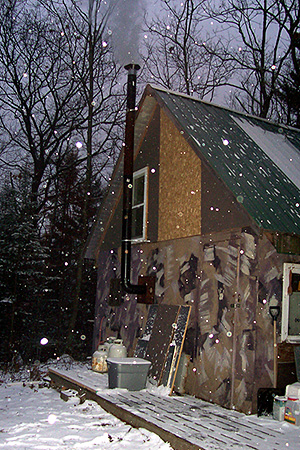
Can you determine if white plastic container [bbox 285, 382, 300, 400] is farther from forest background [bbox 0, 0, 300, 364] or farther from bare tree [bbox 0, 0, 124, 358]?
bare tree [bbox 0, 0, 124, 358]

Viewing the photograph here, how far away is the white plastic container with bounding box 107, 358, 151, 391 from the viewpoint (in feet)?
23.9

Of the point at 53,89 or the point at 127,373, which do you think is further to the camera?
the point at 53,89

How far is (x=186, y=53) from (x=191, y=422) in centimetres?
1809

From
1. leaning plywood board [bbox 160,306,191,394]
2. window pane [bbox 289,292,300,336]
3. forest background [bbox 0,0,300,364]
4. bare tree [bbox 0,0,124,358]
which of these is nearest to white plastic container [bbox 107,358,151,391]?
leaning plywood board [bbox 160,306,191,394]

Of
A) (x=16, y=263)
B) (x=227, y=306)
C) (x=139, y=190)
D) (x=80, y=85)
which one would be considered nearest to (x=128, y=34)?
(x=139, y=190)

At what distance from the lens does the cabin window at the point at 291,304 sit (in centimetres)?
675

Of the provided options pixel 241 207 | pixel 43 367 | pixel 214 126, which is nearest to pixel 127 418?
pixel 241 207

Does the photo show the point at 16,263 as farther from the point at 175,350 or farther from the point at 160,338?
the point at 175,350

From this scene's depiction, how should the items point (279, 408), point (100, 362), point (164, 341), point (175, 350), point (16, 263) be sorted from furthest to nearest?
point (16, 263), point (100, 362), point (164, 341), point (175, 350), point (279, 408)

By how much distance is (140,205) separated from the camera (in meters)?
10.0

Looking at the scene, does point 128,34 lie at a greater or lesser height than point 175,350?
greater

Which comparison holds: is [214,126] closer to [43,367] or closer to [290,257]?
[290,257]

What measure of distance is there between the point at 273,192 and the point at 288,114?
12.2 m

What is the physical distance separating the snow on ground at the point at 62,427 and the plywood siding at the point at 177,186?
11.3 ft
